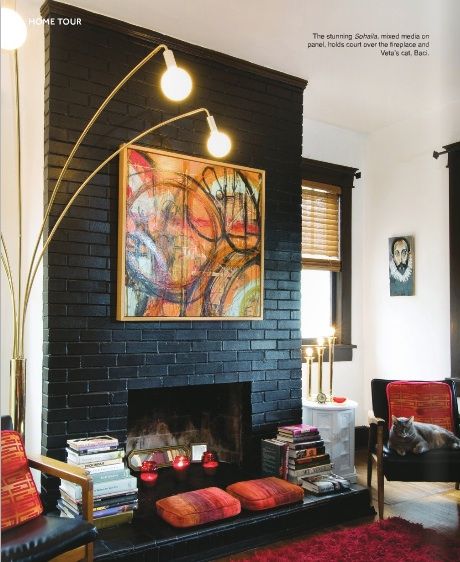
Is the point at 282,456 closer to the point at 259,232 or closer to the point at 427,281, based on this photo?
the point at 259,232

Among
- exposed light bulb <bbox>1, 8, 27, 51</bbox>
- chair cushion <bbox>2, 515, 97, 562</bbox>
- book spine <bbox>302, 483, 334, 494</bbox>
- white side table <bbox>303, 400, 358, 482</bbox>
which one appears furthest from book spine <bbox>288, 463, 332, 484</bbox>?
exposed light bulb <bbox>1, 8, 27, 51</bbox>

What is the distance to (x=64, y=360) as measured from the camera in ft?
10.1

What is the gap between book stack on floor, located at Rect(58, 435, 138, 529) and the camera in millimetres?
2809

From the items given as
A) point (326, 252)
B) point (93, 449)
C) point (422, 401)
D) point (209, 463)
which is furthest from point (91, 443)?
point (326, 252)

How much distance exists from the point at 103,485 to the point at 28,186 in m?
1.77

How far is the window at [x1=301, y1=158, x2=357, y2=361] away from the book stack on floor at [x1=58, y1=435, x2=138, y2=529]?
2.40 meters

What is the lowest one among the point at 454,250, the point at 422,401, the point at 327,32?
the point at 422,401

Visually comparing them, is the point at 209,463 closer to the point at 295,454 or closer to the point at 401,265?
the point at 295,454

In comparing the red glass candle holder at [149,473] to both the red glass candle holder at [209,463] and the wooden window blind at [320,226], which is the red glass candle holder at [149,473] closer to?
the red glass candle holder at [209,463]

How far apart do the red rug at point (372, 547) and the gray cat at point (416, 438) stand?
1.45 feet

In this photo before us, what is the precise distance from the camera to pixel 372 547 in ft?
9.52

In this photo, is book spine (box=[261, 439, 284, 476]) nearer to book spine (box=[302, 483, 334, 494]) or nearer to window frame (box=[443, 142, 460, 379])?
book spine (box=[302, 483, 334, 494])

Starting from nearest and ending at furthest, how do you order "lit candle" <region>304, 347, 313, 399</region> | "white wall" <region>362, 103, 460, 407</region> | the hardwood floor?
the hardwood floor < "lit candle" <region>304, 347, 313, 399</region> < "white wall" <region>362, 103, 460, 407</region>

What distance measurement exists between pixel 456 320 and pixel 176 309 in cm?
243
